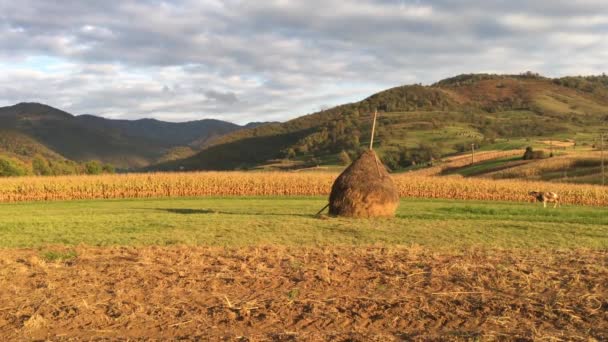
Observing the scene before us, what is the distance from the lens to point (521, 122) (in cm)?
14088

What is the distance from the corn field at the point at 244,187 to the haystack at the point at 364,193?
1926 cm

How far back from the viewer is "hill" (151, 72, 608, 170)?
366ft

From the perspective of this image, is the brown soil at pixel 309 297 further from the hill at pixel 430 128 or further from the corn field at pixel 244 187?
the hill at pixel 430 128

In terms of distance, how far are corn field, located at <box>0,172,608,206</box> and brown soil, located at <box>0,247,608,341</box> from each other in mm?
29742

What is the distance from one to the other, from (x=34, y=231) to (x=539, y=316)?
15621 mm

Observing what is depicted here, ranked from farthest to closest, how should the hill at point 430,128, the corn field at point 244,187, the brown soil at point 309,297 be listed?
the hill at point 430,128
the corn field at point 244,187
the brown soil at point 309,297

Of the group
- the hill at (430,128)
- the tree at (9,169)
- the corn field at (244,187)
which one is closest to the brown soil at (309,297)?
the corn field at (244,187)

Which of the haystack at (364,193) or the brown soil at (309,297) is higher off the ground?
the haystack at (364,193)

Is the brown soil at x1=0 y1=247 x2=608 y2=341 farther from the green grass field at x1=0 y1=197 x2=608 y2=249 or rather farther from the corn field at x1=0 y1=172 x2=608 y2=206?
the corn field at x1=0 y1=172 x2=608 y2=206

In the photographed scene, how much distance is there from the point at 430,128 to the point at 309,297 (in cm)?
13012

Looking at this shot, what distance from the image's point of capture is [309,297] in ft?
24.9

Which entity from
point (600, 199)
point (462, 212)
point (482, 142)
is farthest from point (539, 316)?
point (482, 142)

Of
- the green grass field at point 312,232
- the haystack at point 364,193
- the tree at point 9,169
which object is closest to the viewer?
the green grass field at point 312,232

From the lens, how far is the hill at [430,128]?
112m
